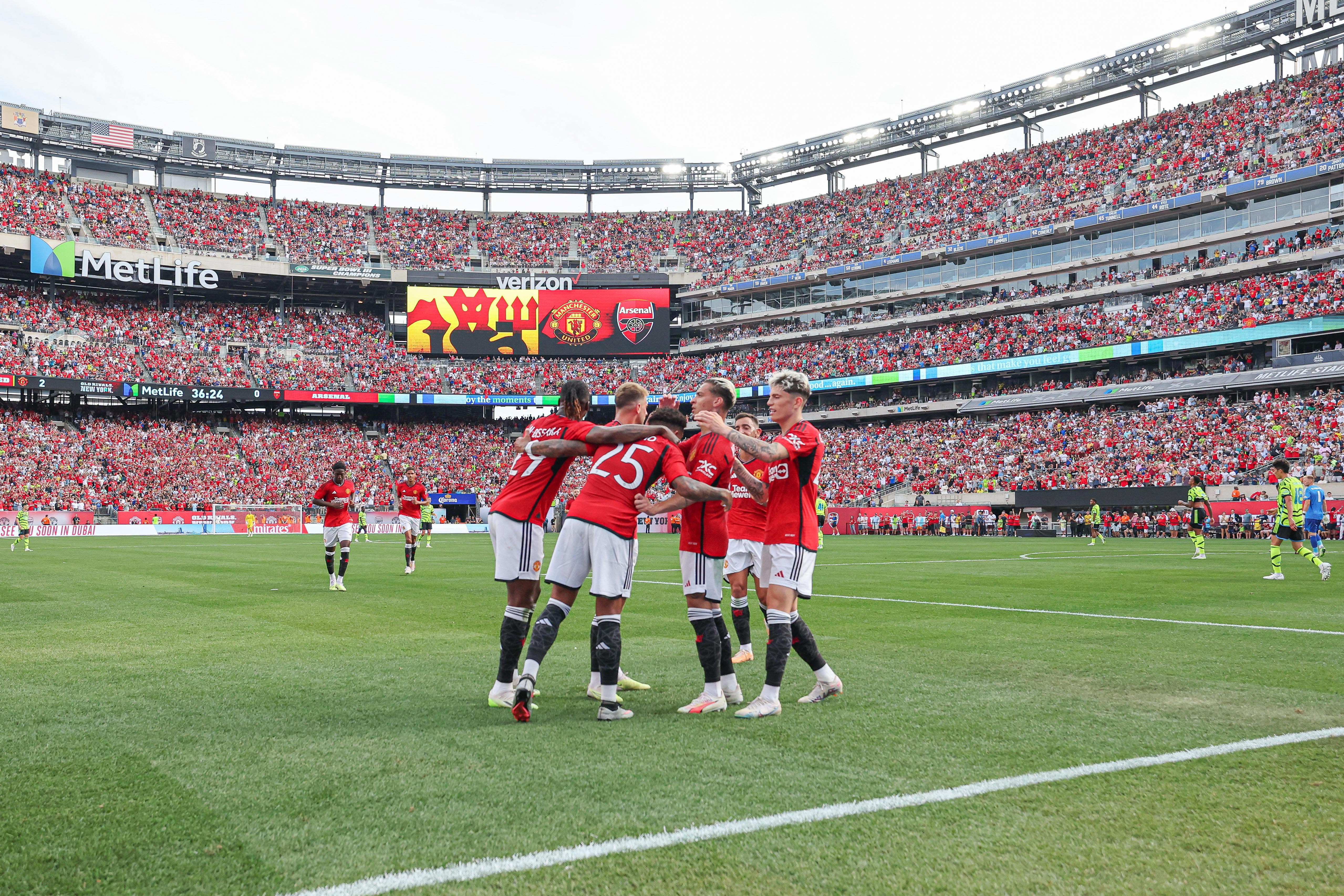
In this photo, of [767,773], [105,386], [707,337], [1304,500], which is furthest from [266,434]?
[767,773]

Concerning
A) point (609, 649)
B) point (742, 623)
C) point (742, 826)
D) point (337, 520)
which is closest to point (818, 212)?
point (337, 520)

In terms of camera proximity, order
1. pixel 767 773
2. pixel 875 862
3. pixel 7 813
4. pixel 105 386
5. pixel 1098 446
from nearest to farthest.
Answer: pixel 875 862 → pixel 7 813 → pixel 767 773 → pixel 1098 446 → pixel 105 386

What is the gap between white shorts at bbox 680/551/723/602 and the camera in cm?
662

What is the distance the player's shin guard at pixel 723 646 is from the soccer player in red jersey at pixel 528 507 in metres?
1.31

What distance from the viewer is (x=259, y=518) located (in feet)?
165

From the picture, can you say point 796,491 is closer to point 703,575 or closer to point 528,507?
point 703,575

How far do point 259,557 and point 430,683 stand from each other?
21.3m

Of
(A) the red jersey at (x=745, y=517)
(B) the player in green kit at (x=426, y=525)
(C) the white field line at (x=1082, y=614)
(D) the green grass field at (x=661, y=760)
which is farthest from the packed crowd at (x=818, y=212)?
(A) the red jersey at (x=745, y=517)

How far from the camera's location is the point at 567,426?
21.2 ft

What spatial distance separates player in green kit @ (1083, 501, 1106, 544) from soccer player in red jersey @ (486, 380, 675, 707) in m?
32.2

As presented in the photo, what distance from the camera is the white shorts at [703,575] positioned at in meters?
6.62

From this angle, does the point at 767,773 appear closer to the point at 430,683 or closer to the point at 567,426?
the point at 567,426

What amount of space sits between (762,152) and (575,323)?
21.9 metres

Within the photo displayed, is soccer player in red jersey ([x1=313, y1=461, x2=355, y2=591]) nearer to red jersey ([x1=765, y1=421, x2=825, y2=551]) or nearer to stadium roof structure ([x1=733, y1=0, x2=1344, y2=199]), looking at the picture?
red jersey ([x1=765, y1=421, x2=825, y2=551])
